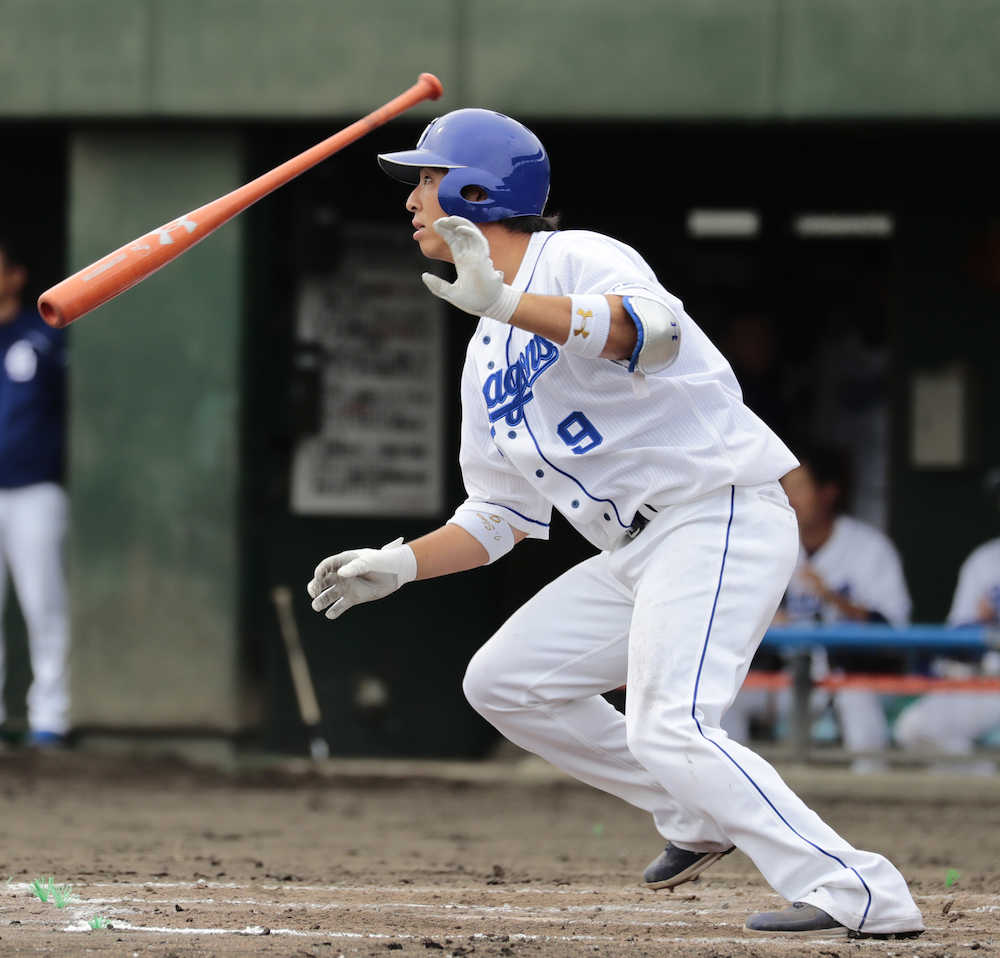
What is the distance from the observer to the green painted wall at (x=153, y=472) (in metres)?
7.86

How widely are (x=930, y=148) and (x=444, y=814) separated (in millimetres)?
3791

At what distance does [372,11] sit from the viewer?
756cm

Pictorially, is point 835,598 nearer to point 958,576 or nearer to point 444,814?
point 958,576

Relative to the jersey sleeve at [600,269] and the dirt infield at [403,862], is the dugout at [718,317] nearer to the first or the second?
the dirt infield at [403,862]

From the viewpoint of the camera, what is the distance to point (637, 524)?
13.3 feet

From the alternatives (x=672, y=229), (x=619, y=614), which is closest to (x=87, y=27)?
(x=672, y=229)

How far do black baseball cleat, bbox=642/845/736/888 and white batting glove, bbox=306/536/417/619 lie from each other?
3.02ft

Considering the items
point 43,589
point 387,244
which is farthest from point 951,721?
point 43,589

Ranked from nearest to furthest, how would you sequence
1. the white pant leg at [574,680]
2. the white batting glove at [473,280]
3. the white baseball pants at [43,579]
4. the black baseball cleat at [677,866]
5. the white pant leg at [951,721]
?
the white batting glove at [473,280] < the white pant leg at [574,680] < the black baseball cleat at [677,866] < the white pant leg at [951,721] < the white baseball pants at [43,579]

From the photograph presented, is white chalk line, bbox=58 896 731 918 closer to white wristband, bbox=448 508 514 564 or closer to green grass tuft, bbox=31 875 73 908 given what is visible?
green grass tuft, bbox=31 875 73 908

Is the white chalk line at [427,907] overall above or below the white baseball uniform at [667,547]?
below

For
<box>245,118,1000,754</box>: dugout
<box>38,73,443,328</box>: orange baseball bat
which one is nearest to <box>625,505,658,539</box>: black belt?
<box>38,73,443,328</box>: orange baseball bat

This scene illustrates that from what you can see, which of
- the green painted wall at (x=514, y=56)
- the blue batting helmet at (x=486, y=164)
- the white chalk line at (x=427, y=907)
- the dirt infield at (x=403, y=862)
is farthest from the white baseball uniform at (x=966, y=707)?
the blue batting helmet at (x=486, y=164)

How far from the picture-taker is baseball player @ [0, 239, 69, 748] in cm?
803
